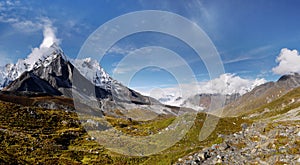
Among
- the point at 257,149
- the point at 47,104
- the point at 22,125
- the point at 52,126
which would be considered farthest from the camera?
the point at 47,104

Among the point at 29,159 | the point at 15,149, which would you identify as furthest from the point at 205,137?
the point at 15,149

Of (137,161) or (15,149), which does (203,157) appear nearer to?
(137,161)

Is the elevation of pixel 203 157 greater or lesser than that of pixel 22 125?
lesser

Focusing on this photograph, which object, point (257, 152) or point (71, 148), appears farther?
point (71, 148)

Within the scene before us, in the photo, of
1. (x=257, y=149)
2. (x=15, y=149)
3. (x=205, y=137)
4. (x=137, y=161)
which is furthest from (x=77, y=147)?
(x=257, y=149)

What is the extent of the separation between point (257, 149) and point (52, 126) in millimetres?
77526

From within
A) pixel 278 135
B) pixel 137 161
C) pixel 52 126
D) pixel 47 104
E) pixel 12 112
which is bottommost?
pixel 137 161

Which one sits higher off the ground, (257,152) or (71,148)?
(71,148)

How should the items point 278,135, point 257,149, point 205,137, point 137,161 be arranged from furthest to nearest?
point 205,137 → point 137,161 → point 278,135 → point 257,149

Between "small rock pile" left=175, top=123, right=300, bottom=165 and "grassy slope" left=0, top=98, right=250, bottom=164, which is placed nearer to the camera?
"small rock pile" left=175, top=123, right=300, bottom=165

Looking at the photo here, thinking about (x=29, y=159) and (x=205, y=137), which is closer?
(x=29, y=159)

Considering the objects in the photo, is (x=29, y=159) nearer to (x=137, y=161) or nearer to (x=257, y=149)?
(x=137, y=161)

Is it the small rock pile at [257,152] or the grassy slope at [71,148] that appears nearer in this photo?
the small rock pile at [257,152]

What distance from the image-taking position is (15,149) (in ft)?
150
